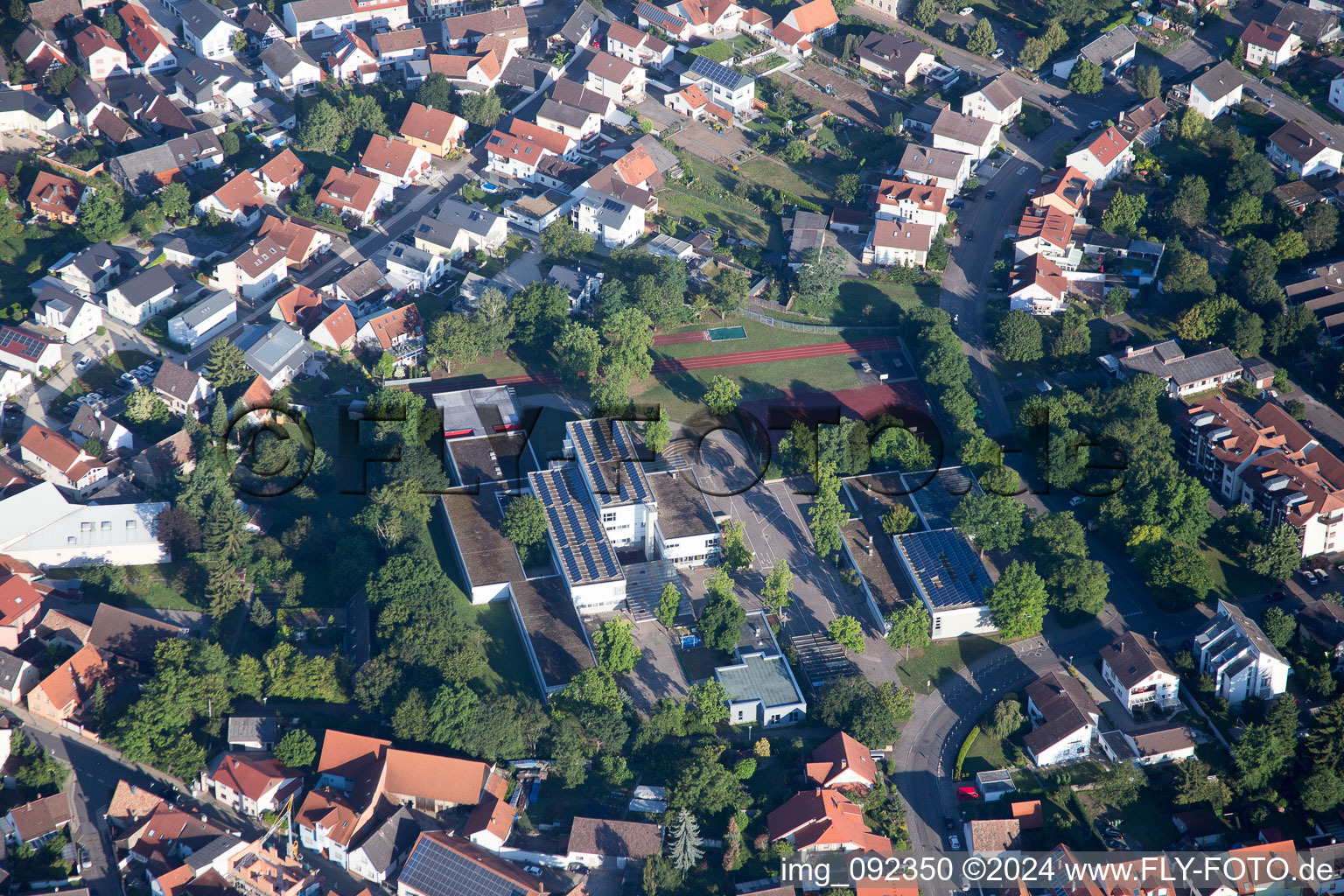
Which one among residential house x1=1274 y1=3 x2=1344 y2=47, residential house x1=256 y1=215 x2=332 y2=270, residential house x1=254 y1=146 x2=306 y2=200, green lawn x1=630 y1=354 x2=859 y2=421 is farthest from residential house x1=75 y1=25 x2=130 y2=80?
residential house x1=1274 y1=3 x2=1344 y2=47

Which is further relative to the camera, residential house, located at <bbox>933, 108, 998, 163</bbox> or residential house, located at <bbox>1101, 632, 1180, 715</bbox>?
residential house, located at <bbox>933, 108, 998, 163</bbox>

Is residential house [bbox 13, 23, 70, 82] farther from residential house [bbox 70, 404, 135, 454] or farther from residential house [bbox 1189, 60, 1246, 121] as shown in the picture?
residential house [bbox 1189, 60, 1246, 121]

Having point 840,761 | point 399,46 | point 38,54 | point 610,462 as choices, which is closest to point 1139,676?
point 840,761

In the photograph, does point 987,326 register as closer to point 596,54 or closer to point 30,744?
point 596,54

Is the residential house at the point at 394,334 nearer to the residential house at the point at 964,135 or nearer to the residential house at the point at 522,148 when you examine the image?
the residential house at the point at 522,148

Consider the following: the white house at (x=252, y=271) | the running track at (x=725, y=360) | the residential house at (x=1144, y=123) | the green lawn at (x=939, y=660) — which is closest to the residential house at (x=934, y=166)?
the residential house at (x=1144, y=123)

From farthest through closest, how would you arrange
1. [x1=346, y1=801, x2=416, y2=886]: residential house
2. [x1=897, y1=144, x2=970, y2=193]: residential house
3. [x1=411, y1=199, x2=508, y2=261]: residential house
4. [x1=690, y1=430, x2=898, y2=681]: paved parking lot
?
[x1=897, y1=144, x2=970, y2=193]: residential house < [x1=411, y1=199, x2=508, y2=261]: residential house < [x1=690, y1=430, x2=898, y2=681]: paved parking lot < [x1=346, y1=801, x2=416, y2=886]: residential house

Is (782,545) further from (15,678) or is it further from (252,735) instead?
(15,678)

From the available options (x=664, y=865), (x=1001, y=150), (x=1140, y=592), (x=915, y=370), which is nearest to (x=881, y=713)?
(x=664, y=865)
